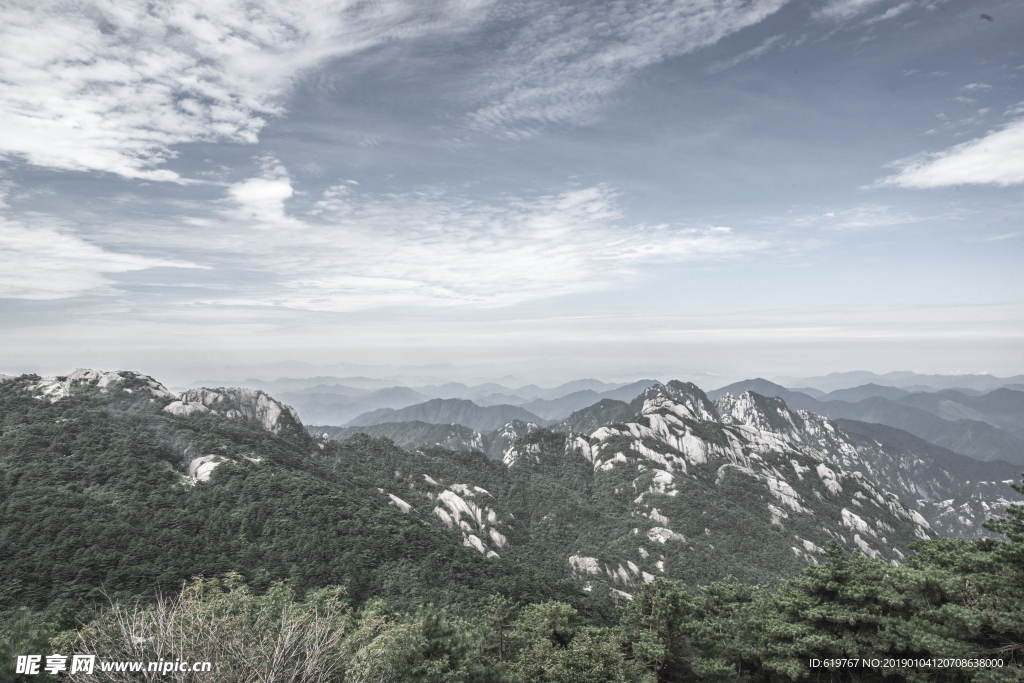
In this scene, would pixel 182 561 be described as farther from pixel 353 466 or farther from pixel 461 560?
pixel 353 466

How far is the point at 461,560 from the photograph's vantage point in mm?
75750

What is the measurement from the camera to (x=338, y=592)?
1816 inches

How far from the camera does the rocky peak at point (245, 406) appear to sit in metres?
146

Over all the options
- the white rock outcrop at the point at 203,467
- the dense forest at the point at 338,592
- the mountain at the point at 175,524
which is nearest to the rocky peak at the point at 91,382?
the mountain at the point at 175,524

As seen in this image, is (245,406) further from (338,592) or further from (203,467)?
(338,592)

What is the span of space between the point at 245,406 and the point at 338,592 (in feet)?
433

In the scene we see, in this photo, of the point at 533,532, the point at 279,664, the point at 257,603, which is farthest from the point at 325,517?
the point at 533,532

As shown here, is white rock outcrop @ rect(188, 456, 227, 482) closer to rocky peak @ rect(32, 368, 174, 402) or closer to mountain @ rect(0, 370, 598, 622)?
mountain @ rect(0, 370, 598, 622)

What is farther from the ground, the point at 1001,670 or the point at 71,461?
the point at 1001,670

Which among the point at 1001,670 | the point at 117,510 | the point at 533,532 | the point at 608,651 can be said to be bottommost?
the point at 533,532

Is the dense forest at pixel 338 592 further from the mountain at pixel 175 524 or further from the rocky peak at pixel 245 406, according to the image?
the rocky peak at pixel 245 406

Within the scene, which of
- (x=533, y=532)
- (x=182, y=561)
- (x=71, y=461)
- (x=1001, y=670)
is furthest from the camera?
(x=533, y=532)

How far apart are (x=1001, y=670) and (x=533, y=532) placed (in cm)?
13660

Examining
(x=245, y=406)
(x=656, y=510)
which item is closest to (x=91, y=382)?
(x=245, y=406)
